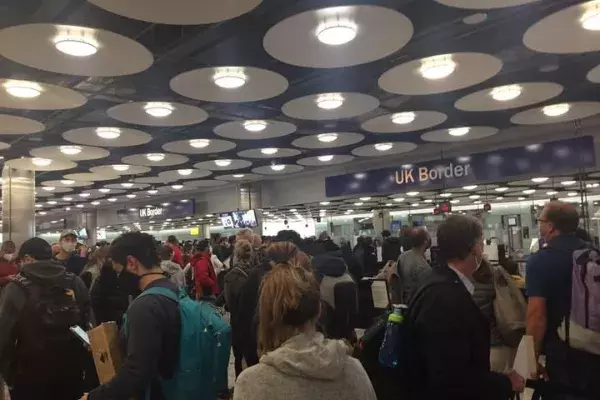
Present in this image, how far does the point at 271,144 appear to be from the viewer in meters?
11.2

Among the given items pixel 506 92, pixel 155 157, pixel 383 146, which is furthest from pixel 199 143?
pixel 506 92

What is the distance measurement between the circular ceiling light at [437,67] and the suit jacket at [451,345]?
4.63 metres

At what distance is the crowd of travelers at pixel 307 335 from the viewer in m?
1.49

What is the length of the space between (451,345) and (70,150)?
34.6 ft

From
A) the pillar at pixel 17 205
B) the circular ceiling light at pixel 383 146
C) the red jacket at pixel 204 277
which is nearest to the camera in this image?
the red jacket at pixel 204 277

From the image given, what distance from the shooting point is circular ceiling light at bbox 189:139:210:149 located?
10466mm

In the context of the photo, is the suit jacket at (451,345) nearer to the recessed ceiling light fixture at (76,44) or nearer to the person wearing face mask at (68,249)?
the recessed ceiling light fixture at (76,44)

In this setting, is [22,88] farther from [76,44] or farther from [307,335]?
[307,335]

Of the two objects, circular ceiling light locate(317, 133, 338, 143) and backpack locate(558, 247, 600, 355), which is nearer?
backpack locate(558, 247, 600, 355)

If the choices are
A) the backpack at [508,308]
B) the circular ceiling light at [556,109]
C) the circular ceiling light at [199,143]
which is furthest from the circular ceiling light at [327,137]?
the backpack at [508,308]

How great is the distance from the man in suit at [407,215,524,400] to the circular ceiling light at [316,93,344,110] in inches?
224

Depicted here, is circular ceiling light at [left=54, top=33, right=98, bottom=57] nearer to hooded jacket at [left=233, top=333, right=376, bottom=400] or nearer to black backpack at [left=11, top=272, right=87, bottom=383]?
black backpack at [left=11, top=272, right=87, bottom=383]

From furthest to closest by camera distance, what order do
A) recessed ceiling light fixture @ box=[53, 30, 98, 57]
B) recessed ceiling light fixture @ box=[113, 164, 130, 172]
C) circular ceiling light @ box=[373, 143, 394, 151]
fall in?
recessed ceiling light fixture @ box=[113, 164, 130, 172] → circular ceiling light @ box=[373, 143, 394, 151] → recessed ceiling light fixture @ box=[53, 30, 98, 57]

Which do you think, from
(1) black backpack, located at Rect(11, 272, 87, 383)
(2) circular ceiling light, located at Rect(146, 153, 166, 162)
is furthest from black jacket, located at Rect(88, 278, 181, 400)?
(2) circular ceiling light, located at Rect(146, 153, 166, 162)
